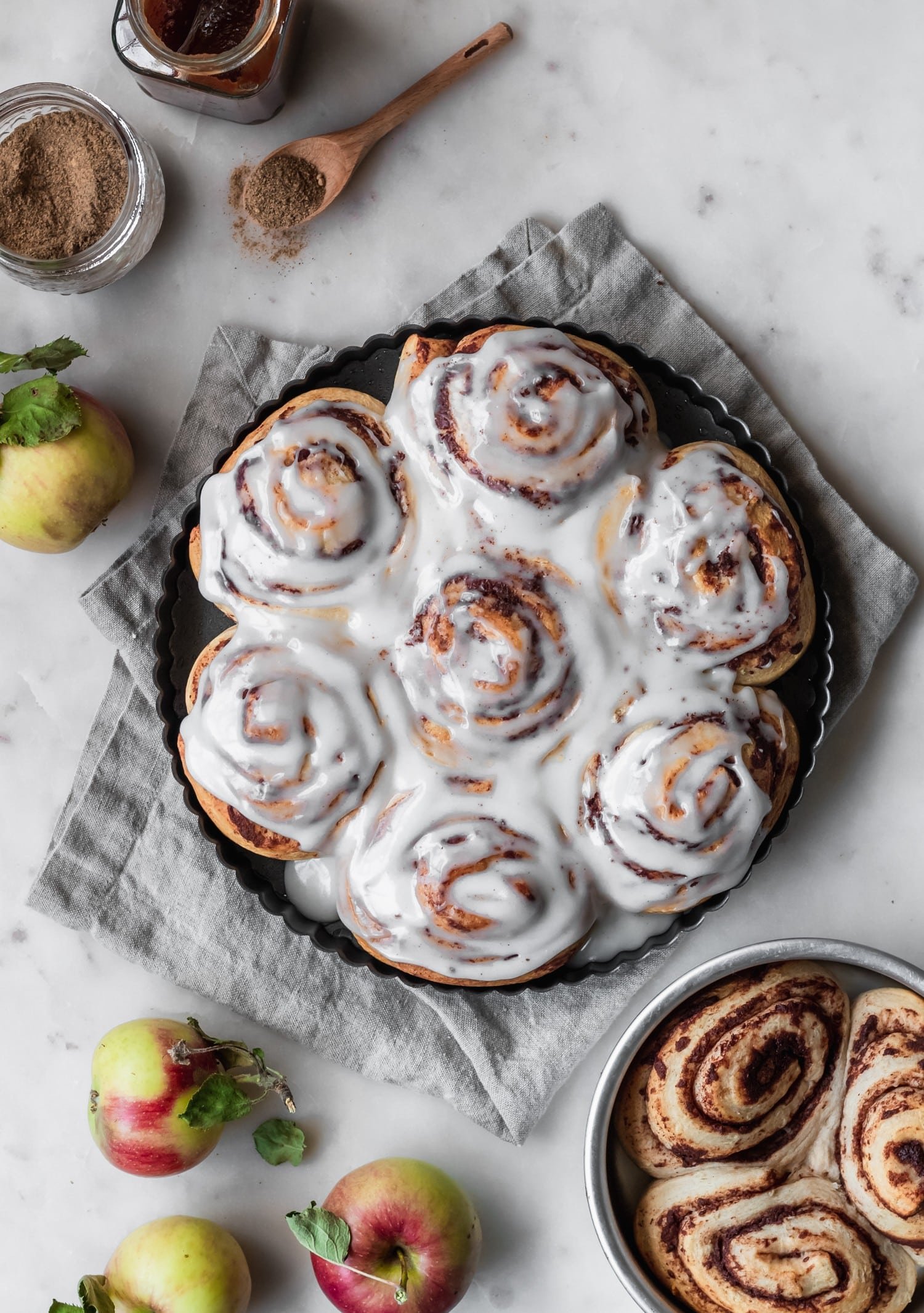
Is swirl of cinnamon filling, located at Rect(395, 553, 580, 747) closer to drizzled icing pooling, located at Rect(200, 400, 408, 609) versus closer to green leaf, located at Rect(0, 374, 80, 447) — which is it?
drizzled icing pooling, located at Rect(200, 400, 408, 609)

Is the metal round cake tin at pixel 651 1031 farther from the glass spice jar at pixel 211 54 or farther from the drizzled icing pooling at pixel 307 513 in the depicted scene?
the glass spice jar at pixel 211 54

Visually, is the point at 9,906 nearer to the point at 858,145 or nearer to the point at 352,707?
the point at 352,707

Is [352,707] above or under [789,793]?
above

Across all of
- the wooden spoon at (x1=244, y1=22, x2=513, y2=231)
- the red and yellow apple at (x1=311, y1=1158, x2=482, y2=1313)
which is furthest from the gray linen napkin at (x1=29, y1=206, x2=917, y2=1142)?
the wooden spoon at (x1=244, y1=22, x2=513, y2=231)

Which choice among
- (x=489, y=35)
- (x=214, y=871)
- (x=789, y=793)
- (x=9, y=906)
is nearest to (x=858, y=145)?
(x=489, y=35)

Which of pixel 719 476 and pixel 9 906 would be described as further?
pixel 9 906

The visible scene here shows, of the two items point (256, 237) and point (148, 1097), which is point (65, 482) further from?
point (148, 1097)
